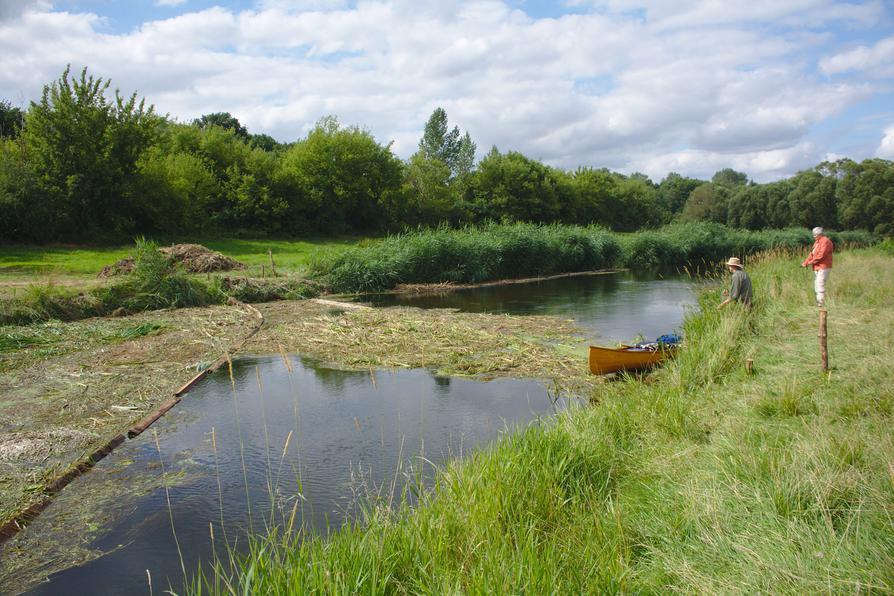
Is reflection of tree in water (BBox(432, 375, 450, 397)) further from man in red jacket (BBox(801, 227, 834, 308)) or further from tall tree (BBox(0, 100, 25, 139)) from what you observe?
tall tree (BBox(0, 100, 25, 139))

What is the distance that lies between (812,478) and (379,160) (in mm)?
48009

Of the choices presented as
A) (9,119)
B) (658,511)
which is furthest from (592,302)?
(9,119)

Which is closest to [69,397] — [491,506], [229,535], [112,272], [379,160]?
[229,535]

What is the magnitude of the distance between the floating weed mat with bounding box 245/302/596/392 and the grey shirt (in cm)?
326

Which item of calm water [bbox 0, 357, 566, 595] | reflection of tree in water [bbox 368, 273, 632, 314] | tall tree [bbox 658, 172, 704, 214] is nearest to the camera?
calm water [bbox 0, 357, 566, 595]

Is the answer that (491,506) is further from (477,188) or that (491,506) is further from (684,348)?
(477,188)

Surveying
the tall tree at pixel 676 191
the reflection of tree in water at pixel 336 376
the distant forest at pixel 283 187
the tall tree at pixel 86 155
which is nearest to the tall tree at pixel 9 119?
the distant forest at pixel 283 187

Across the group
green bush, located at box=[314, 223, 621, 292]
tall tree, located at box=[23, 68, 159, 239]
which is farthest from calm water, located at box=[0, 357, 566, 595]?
tall tree, located at box=[23, 68, 159, 239]

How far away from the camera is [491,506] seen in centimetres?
558

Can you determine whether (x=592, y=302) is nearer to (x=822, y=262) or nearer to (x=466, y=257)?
(x=466, y=257)

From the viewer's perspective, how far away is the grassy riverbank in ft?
14.1

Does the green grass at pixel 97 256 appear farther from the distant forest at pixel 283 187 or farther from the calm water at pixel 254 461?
the calm water at pixel 254 461

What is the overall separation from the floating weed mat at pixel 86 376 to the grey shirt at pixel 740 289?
10819mm

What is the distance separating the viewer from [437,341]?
16547mm
